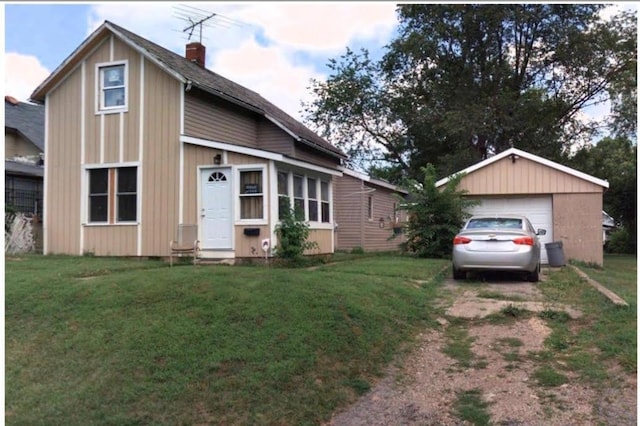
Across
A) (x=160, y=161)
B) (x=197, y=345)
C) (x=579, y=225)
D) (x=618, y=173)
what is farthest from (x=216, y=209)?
(x=618, y=173)

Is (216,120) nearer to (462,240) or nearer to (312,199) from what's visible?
(312,199)

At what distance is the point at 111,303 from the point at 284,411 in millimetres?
3711

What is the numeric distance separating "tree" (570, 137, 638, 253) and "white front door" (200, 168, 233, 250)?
2137 cm

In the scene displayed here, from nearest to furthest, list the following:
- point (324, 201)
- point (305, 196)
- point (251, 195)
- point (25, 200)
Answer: point (251, 195)
point (305, 196)
point (324, 201)
point (25, 200)

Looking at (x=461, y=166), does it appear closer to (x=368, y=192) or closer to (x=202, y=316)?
(x=368, y=192)

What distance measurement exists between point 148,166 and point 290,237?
Answer: 438 centimetres

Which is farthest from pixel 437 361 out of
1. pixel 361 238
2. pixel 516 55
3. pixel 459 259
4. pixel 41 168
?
pixel 516 55

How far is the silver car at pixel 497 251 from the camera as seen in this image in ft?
36.6

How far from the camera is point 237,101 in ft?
54.6

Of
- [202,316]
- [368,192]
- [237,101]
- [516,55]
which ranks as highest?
[516,55]

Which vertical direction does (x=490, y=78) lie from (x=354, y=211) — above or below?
above

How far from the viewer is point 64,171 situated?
51.4 ft

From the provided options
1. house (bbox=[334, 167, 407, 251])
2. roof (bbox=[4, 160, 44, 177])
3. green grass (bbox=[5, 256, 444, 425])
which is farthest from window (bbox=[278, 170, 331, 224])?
roof (bbox=[4, 160, 44, 177])

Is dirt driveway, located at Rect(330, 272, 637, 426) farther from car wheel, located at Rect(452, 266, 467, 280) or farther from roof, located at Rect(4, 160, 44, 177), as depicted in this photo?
roof, located at Rect(4, 160, 44, 177)
